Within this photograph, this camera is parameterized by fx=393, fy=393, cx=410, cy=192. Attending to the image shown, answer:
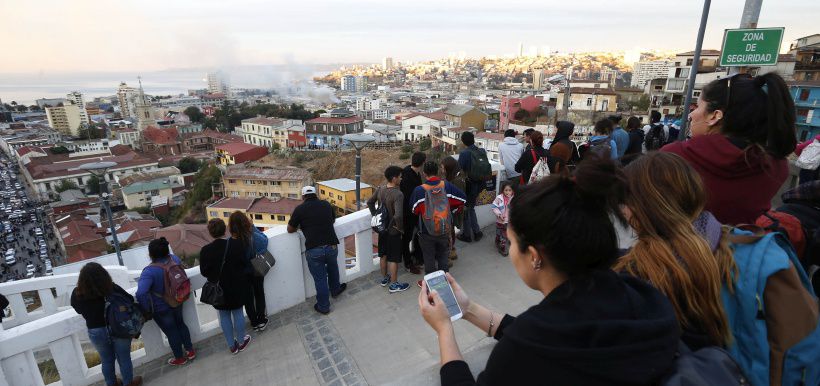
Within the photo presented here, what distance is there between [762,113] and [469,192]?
10.7 ft

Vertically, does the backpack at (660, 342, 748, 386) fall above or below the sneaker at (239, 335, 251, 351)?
above

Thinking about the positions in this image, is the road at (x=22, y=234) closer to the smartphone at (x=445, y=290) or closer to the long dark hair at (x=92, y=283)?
the long dark hair at (x=92, y=283)

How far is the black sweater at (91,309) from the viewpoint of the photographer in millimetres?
2883

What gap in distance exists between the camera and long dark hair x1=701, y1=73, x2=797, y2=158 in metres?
1.73

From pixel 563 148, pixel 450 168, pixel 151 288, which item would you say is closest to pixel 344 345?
pixel 151 288

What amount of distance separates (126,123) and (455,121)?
69.8 metres

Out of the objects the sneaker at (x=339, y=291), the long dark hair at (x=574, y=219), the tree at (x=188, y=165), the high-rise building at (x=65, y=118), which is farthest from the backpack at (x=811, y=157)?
the high-rise building at (x=65, y=118)

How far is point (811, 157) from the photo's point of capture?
364cm

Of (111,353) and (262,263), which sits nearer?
(111,353)

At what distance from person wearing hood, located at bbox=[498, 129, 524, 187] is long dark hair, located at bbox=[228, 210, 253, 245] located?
3.24 m

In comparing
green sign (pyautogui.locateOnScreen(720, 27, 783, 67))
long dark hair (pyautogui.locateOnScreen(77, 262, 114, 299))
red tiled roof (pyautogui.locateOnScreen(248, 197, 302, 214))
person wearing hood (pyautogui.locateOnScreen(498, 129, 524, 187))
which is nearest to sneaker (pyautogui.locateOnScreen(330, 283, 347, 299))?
long dark hair (pyautogui.locateOnScreen(77, 262, 114, 299))

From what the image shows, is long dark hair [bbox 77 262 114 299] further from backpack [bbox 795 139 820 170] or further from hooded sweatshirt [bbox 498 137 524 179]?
backpack [bbox 795 139 820 170]

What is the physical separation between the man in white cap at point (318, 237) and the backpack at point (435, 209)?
0.89 metres

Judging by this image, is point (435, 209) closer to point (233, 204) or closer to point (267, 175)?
point (233, 204)
